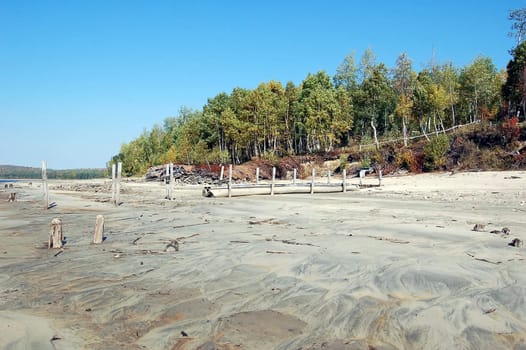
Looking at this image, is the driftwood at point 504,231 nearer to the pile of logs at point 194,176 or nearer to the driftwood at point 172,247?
the driftwood at point 172,247

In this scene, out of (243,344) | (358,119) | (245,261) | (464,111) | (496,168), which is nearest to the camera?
(243,344)

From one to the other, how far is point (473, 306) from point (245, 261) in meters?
3.74

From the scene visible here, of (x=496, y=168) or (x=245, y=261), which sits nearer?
(x=245, y=261)

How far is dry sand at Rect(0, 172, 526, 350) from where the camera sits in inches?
159

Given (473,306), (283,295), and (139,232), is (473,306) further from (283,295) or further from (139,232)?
(139,232)

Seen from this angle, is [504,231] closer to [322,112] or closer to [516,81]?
[516,81]

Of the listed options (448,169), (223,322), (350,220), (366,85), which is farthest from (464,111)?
(223,322)

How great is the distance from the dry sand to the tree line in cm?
3789

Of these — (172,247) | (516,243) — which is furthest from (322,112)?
(172,247)

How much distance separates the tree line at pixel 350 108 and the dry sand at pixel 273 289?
3789cm

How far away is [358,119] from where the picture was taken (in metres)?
57.7

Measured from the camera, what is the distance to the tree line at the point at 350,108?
45094 millimetres

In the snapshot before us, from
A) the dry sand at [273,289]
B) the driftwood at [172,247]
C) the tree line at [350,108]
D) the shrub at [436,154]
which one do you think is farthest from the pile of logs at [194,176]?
the driftwood at [172,247]

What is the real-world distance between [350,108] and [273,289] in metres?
51.9
